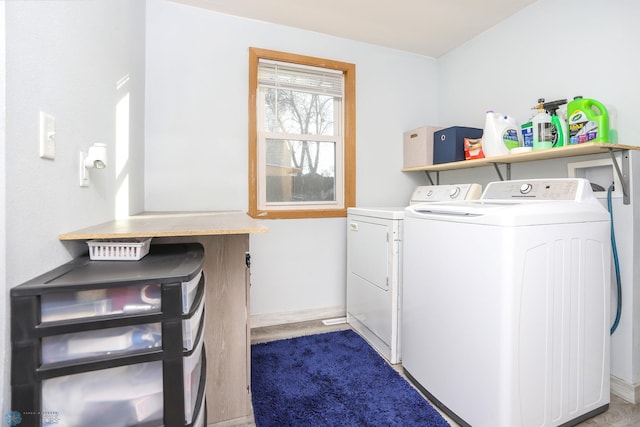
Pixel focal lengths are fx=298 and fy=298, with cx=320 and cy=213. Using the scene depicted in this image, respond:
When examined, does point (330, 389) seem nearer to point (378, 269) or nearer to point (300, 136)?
point (378, 269)

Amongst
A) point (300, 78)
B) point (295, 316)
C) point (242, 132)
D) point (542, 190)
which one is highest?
point (300, 78)

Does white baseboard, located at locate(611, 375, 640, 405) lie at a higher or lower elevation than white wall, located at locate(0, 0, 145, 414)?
lower

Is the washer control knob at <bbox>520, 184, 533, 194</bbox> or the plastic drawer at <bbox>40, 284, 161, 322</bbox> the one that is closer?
the plastic drawer at <bbox>40, 284, 161, 322</bbox>

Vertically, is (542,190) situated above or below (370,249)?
above

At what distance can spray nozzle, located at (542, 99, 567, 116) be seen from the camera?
1.87 m

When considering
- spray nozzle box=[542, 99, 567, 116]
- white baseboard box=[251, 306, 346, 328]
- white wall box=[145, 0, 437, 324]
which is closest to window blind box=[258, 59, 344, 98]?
white wall box=[145, 0, 437, 324]

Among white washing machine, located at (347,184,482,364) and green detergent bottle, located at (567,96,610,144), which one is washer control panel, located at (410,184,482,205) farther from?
green detergent bottle, located at (567,96,610,144)

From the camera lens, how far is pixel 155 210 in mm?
2168

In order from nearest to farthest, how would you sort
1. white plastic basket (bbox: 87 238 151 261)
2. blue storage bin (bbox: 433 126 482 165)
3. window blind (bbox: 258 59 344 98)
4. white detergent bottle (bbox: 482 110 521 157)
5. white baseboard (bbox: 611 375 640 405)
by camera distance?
white plastic basket (bbox: 87 238 151 261)
white baseboard (bbox: 611 375 640 405)
white detergent bottle (bbox: 482 110 521 157)
blue storage bin (bbox: 433 126 482 165)
window blind (bbox: 258 59 344 98)

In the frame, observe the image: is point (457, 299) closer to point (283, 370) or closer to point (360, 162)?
point (283, 370)

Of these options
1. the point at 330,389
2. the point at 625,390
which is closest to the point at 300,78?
the point at 330,389

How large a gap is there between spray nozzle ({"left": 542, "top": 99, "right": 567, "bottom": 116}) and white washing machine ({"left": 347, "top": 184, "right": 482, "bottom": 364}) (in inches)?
24.8

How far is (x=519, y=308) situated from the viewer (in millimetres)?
1179

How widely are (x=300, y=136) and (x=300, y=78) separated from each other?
1.65ft
